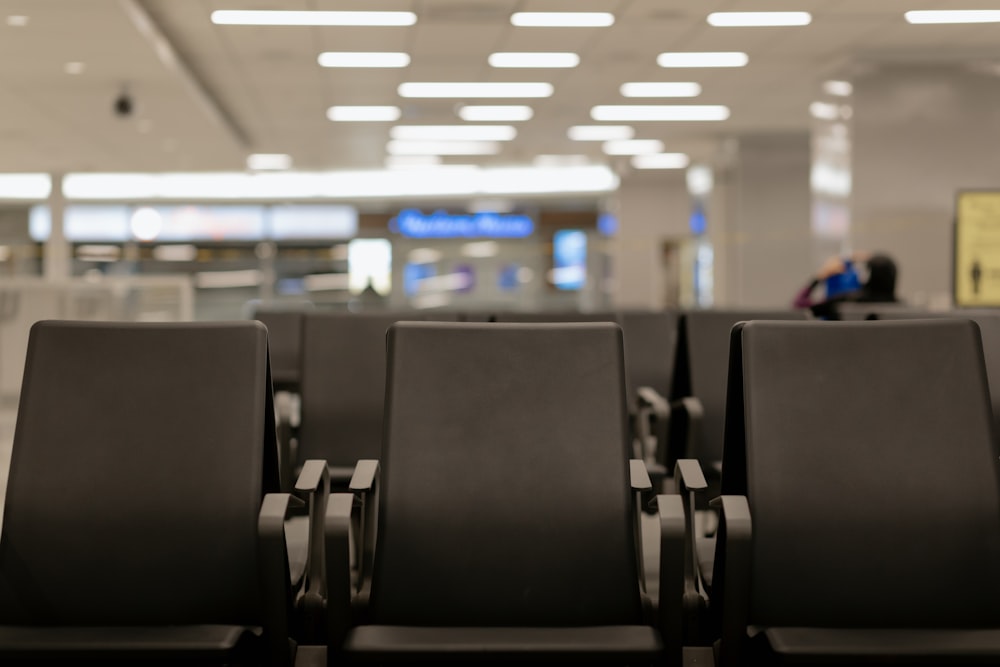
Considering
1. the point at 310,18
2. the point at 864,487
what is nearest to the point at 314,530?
the point at 864,487

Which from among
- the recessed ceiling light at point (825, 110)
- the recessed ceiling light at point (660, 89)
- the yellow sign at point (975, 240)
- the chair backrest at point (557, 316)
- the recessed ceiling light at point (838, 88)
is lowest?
the chair backrest at point (557, 316)

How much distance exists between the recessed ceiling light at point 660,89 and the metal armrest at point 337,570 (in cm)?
792

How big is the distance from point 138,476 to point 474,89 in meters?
7.80

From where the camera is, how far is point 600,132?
39.8 feet

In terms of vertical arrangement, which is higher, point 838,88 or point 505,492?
point 838,88

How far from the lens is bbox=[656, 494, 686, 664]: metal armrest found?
1.81 meters

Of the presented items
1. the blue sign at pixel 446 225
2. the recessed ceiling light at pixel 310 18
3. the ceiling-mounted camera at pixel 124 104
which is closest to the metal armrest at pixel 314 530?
the recessed ceiling light at pixel 310 18

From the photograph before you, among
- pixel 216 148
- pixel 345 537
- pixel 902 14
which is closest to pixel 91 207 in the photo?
pixel 216 148

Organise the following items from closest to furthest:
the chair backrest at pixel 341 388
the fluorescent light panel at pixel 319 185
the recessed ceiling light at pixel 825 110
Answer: the chair backrest at pixel 341 388
the recessed ceiling light at pixel 825 110
the fluorescent light panel at pixel 319 185

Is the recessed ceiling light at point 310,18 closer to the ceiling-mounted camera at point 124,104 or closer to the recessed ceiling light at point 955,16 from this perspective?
the ceiling-mounted camera at point 124,104

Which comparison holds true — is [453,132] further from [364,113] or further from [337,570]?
[337,570]

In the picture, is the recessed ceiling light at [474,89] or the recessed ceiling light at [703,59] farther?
the recessed ceiling light at [474,89]

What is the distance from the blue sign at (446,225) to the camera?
708 inches

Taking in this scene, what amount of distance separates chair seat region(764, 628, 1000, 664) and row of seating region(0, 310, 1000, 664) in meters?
0.03
